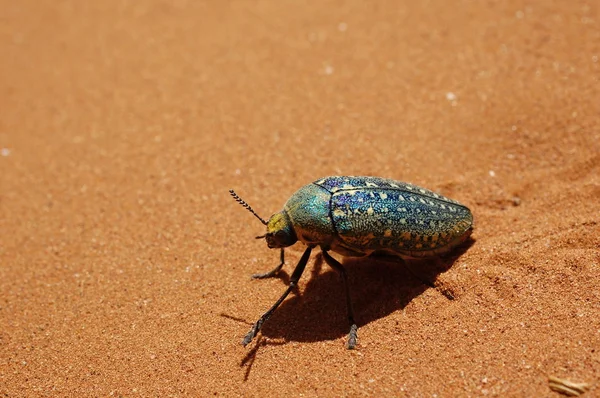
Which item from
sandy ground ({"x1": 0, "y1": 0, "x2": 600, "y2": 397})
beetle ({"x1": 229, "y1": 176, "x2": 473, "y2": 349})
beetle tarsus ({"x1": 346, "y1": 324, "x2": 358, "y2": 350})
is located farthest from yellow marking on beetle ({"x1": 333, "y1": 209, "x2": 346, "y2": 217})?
beetle tarsus ({"x1": 346, "y1": 324, "x2": 358, "y2": 350})

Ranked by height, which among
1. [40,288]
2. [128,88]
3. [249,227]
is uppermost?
[128,88]

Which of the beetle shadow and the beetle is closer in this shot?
the beetle

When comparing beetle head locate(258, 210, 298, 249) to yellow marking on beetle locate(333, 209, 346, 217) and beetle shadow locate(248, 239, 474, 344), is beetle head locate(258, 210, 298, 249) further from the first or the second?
beetle shadow locate(248, 239, 474, 344)

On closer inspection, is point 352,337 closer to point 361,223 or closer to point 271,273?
point 361,223

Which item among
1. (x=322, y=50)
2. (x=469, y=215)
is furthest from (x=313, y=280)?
(x=322, y=50)

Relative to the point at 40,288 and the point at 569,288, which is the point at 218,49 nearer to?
the point at 40,288
